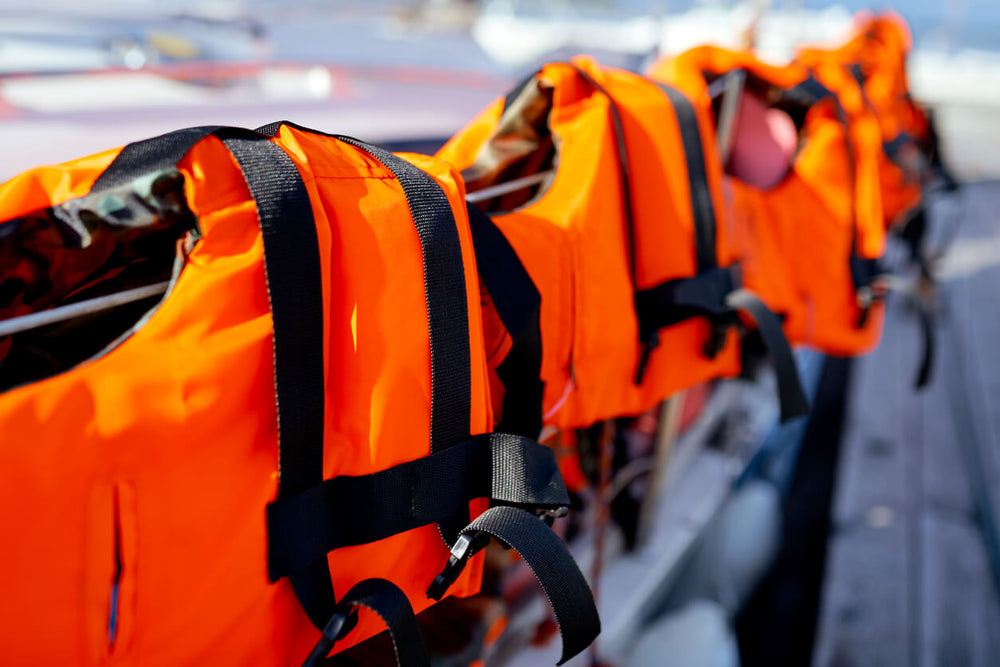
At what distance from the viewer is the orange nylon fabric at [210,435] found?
531mm

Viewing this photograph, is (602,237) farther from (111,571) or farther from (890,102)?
(890,102)

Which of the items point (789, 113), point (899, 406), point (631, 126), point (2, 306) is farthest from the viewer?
point (899, 406)

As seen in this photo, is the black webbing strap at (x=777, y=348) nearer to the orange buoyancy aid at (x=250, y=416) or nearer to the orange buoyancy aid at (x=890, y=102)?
the orange buoyancy aid at (x=250, y=416)

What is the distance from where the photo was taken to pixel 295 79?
2449 millimetres

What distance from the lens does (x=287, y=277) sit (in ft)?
1.97

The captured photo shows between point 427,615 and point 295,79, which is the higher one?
point 295,79

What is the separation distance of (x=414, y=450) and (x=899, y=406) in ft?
8.73

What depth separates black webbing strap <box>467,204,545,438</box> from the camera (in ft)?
2.55

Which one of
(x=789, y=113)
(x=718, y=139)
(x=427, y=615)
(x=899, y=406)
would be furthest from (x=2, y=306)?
(x=899, y=406)

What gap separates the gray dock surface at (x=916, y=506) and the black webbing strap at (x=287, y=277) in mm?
1609

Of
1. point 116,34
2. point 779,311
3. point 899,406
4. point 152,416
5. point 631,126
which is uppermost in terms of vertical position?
point 116,34

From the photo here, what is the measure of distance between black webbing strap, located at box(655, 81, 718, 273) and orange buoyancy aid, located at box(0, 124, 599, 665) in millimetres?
516

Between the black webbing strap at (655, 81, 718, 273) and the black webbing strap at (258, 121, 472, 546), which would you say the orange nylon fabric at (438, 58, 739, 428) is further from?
the black webbing strap at (258, 121, 472, 546)

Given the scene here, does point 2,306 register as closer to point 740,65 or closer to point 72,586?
point 72,586
